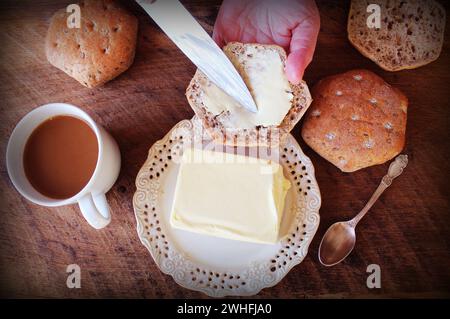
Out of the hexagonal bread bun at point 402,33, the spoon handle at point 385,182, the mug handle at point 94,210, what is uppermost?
the hexagonal bread bun at point 402,33

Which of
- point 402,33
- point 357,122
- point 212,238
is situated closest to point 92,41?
point 212,238

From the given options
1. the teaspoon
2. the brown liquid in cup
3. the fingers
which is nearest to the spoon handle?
the teaspoon

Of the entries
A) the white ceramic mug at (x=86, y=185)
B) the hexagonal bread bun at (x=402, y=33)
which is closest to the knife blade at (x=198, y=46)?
the white ceramic mug at (x=86, y=185)

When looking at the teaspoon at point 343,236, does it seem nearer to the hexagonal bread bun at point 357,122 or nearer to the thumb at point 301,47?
the hexagonal bread bun at point 357,122

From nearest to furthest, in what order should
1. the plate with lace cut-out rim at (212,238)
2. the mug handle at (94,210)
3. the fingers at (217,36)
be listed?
1. the mug handle at (94,210)
2. the plate with lace cut-out rim at (212,238)
3. the fingers at (217,36)

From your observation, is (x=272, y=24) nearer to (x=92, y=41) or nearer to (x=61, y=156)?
(x=92, y=41)

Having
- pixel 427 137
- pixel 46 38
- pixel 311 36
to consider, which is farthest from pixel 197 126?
pixel 427 137

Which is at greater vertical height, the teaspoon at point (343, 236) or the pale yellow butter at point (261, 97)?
the pale yellow butter at point (261, 97)

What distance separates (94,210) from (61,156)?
0.21m

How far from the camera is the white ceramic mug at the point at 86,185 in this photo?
3.83ft

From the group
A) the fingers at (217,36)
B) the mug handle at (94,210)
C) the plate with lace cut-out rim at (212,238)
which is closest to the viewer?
the mug handle at (94,210)

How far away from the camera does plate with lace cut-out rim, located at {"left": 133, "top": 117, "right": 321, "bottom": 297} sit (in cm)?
130

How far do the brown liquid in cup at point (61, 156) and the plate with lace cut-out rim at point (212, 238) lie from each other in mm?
184

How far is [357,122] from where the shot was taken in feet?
4.30
